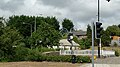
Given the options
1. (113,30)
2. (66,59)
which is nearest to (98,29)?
(66,59)

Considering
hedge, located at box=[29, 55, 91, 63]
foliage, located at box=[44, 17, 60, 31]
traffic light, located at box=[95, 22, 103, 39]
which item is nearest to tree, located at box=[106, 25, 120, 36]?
foliage, located at box=[44, 17, 60, 31]

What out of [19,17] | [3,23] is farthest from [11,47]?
[19,17]

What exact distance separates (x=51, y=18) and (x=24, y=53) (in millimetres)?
89291

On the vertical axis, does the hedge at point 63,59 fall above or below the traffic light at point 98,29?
below

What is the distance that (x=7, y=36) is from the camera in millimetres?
41562

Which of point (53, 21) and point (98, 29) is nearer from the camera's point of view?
point (98, 29)

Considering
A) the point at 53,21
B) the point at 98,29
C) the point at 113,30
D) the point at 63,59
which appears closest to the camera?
the point at 98,29

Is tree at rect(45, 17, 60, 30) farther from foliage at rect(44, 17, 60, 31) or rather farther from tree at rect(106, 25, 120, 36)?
tree at rect(106, 25, 120, 36)

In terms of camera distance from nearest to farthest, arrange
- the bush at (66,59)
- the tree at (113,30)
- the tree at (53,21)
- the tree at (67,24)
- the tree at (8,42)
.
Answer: the bush at (66,59) → the tree at (8,42) → the tree at (53,21) → the tree at (113,30) → the tree at (67,24)

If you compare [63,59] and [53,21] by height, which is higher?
[53,21]

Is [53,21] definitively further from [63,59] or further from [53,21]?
[63,59]

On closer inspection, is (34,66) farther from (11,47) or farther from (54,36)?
(54,36)

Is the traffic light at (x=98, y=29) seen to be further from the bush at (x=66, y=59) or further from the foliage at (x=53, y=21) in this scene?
the foliage at (x=53, y=21)

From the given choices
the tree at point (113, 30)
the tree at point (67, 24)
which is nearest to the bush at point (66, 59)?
the tree at point (113, 30)
